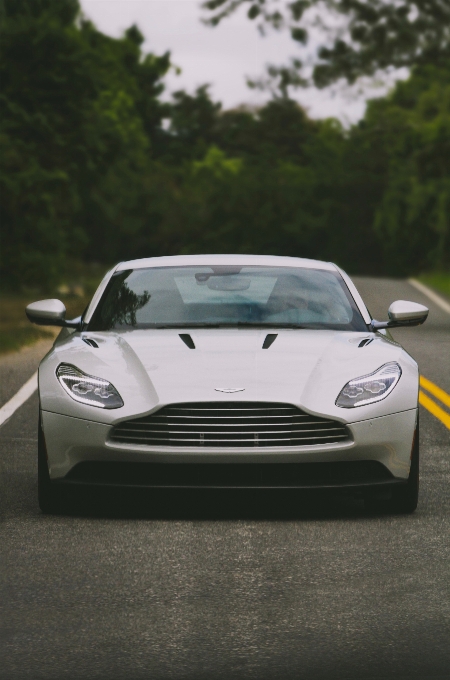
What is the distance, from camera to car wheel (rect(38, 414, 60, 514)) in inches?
306

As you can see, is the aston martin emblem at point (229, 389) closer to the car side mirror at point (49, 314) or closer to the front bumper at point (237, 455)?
the front bumper at point (237, 455)

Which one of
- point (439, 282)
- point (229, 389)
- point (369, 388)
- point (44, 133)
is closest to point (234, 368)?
point (229, 389)

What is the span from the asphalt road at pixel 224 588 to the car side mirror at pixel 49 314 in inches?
38.6

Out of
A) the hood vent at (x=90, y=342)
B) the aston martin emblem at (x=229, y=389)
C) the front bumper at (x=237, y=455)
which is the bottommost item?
the front bumper at (x=237, y=455)

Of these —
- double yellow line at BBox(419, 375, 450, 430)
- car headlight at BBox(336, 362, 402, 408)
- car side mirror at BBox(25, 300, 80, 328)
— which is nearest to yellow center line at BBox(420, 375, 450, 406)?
double yellow line at BBox(419, 375, 450, 430)

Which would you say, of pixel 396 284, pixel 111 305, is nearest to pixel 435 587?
pixel 111 305

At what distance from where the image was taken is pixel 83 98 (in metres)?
33.5

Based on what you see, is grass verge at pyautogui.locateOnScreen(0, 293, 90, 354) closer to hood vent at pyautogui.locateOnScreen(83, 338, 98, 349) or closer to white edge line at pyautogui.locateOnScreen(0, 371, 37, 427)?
white edge line at pyautogui.locateOnScreen(0, 371, 37, 427)

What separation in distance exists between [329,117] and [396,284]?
2109 inches

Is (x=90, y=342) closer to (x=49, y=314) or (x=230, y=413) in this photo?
(x=49, y=314)

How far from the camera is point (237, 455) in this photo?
7438mm

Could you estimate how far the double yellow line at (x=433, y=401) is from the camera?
40.1 ft

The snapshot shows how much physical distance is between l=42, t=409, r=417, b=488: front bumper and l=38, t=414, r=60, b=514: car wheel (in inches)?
2.2

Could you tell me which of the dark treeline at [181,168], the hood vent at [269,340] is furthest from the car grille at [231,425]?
the dark treeline at [181,168]
